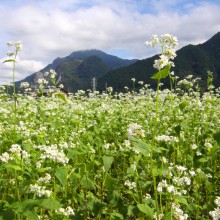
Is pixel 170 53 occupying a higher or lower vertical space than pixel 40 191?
higher

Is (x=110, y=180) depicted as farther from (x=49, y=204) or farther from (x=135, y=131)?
(x=49, y=204)

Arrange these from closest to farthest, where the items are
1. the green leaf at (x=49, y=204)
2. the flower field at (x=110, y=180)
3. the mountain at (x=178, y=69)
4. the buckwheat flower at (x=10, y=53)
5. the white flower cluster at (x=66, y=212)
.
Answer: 1. the green leaf at (x=49, y=204)
2. the flower field at (x=110, y=180)
3. the white flower cluster at (x=66, y=212)
4. the buckwheat flower at (x=10, y=53)
5. the mountain at (x=178, y=69)

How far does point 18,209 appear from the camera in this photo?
8.95ft

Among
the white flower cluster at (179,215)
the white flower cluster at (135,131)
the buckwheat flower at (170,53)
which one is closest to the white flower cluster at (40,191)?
the white flower cluster at (135,131)

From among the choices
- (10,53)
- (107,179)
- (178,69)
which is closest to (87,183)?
(107,179)

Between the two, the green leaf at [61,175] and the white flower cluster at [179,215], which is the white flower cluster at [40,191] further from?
the white flower cluster at [179,215]

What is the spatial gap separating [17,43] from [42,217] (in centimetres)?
354

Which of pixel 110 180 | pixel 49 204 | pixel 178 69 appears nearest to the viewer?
pixel 49 204

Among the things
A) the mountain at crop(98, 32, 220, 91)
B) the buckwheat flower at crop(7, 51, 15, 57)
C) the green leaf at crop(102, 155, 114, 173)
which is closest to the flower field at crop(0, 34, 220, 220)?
the green leaf at crop(102, 155, 114, 173)

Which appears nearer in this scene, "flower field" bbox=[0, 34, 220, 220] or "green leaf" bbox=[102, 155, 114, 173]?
"flower field" bbox=[0, 34, 220, 220]

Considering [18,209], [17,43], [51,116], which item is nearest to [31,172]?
[18,209]

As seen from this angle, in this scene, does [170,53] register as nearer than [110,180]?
Yes

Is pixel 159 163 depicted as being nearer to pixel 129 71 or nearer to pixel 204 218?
pixel 204 218

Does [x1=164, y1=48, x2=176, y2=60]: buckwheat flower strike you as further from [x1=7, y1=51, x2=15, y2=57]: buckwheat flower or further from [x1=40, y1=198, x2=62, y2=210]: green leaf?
[x1=7, y1=51, x2=15, y2=57]: buckwheat flower
